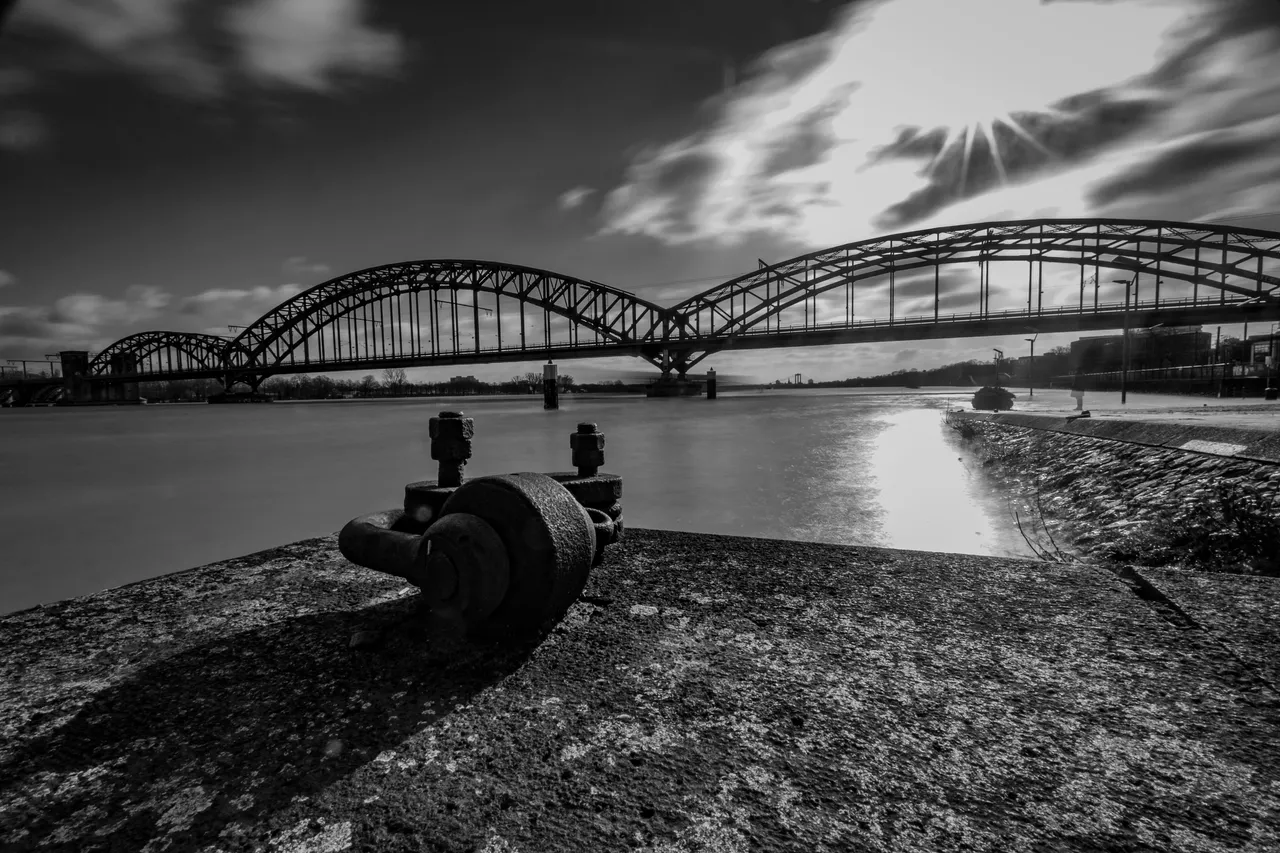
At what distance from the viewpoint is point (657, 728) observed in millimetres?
1534

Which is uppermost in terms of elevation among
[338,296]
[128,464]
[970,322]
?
[338,296]

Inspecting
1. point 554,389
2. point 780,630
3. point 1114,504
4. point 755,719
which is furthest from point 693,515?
point 554,389

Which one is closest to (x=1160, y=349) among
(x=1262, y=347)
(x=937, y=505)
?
(x=1262, y=347)

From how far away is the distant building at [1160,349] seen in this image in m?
71.1

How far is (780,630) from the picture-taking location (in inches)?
85.0

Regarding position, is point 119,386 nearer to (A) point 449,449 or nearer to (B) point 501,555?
(A) point 449,449

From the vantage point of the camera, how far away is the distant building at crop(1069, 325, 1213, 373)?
71.1 m

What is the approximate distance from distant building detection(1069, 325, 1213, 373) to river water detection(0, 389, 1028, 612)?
75.8m

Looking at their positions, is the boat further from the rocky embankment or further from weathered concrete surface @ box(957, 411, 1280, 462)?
the rocky embankment

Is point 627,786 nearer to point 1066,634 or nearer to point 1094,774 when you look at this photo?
point 1094,774

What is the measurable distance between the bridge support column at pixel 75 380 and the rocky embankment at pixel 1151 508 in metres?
118

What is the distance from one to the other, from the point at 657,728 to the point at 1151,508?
17.5 ft

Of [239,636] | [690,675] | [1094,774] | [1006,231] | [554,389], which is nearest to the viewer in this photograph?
[1094,774]

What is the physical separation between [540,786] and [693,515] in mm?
6824
